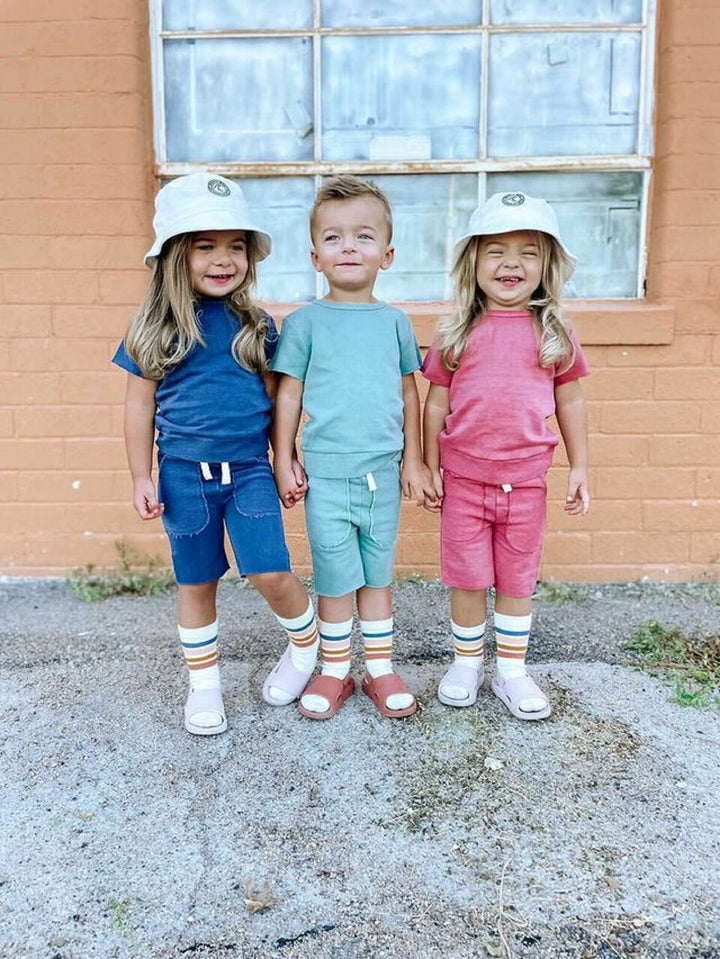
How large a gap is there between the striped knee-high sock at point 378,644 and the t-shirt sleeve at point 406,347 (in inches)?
→ 32.7

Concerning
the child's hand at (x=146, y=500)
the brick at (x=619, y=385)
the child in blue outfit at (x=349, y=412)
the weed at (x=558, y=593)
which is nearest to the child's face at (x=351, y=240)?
the child in blue outfit at (x=349, y=412)

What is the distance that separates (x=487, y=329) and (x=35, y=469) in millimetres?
2357

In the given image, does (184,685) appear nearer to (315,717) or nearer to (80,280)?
(315,717)

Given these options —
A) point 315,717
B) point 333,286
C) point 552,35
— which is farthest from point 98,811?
point 552,35

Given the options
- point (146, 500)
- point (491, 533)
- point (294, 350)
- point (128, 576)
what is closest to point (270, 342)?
point (294, 350)

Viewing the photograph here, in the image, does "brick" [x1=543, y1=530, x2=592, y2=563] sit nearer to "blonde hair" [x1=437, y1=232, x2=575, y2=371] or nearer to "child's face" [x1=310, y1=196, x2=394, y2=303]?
"blonde hair" [x1=437, y1=232, x2=575, y2=371]

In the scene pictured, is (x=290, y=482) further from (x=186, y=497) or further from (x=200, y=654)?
(x=200, y=654)

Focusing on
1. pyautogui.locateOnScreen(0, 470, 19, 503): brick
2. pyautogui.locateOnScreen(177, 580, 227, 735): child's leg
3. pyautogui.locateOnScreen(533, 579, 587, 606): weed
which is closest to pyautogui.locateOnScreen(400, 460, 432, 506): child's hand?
pyautogui.locateOnScreen(177, 580, 227, 735): child's leg

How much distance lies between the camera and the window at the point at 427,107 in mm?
3688

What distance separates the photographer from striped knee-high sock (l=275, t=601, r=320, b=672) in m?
2.78

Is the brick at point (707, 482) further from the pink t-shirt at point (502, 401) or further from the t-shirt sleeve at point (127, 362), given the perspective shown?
the t-shirt sleeve at point (127, 362)

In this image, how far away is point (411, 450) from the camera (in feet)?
9.02

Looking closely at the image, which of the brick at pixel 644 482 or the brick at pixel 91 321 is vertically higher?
the brick at pixel 91 321

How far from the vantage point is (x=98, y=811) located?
228 centimetres
